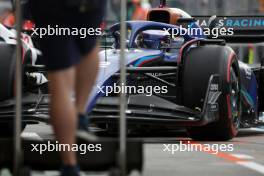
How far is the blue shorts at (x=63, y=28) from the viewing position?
4.94 m

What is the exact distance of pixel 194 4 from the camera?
A: 3903 cm

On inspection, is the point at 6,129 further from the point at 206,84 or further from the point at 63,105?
the point at 63,105

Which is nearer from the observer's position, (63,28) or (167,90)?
(63,28)

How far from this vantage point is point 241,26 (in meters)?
14.1

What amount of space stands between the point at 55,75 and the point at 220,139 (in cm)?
629

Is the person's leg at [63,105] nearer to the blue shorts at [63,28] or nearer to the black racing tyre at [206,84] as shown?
the blue shorts at [63,28]

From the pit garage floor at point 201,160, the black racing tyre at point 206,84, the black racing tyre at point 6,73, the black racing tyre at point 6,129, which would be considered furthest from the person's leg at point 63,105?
the black racing tyre at point 6,129

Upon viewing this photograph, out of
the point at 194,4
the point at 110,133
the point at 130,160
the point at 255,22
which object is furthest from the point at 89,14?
the point at 194,4

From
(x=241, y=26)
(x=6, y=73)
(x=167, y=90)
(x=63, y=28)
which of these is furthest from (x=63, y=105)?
(x=241, y=26)

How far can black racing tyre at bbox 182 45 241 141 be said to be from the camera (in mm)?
10641

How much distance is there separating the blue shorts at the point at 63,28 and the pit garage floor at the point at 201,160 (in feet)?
5.31

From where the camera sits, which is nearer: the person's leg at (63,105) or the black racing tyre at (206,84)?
the person's leg at (63,105)

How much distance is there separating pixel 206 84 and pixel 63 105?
19.2ft

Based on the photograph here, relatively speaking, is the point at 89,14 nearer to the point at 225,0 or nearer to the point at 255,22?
the point at 255,22
